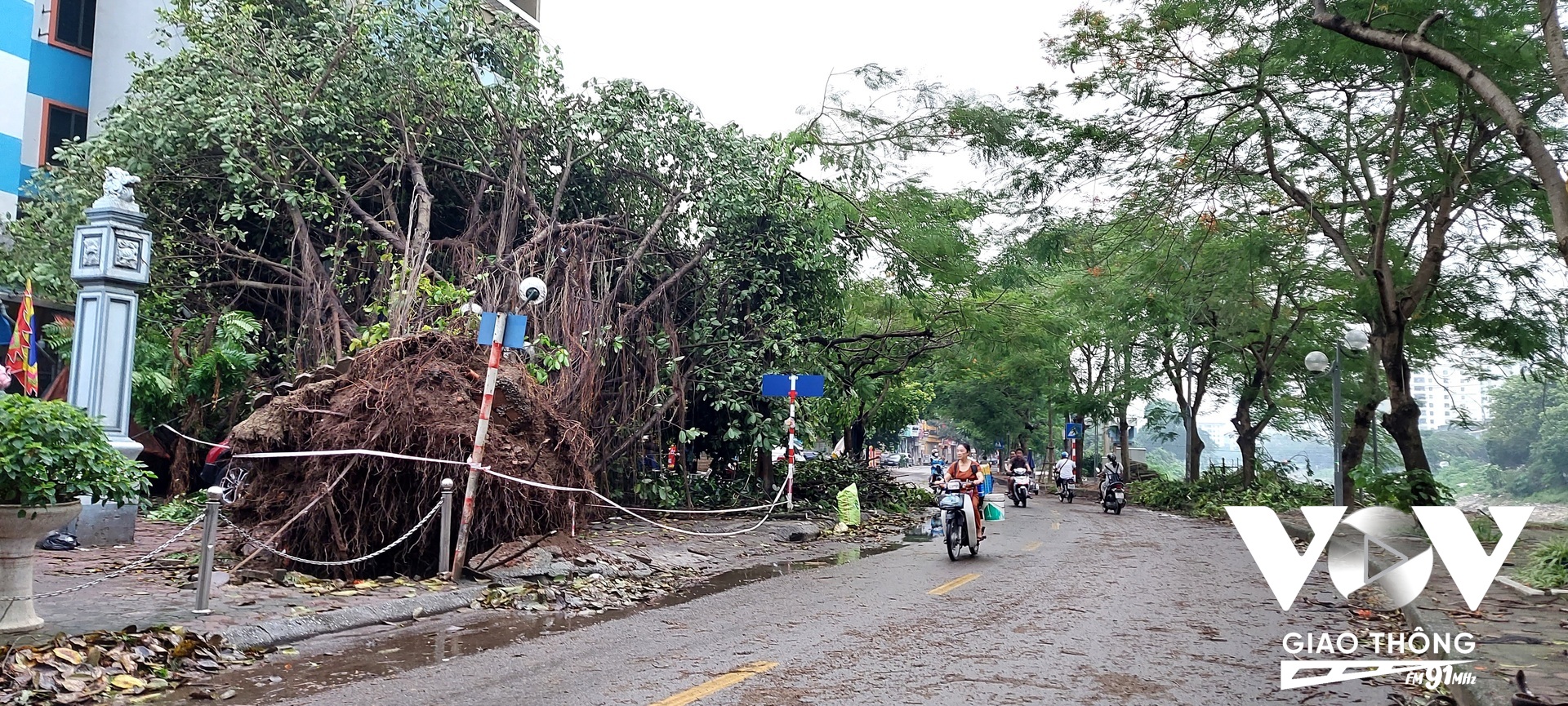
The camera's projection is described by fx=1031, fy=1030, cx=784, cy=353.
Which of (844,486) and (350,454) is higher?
(350,454)

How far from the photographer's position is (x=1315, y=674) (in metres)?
6.98

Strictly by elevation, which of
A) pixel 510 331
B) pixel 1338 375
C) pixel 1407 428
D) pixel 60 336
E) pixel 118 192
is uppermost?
pixel 118 192

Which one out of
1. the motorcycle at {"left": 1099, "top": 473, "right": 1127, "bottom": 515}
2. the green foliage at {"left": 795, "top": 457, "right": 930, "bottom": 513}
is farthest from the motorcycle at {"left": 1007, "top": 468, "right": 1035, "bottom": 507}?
the green foliage at {"left": 795, "top": 457, "right": 930, "bottom": 513}

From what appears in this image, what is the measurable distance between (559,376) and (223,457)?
4.36m

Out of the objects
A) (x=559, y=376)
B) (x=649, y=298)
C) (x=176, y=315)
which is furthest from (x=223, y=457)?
(x=649, y=298)

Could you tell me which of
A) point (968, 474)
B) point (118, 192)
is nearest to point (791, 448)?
point (968, 474)

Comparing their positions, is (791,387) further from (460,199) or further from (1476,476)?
(1476,476)

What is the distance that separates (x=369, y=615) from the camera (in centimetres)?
845

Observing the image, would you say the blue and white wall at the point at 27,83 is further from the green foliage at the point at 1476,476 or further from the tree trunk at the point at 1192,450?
the green foliage at the point at 1476,476

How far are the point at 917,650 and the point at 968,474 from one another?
7.12 meters

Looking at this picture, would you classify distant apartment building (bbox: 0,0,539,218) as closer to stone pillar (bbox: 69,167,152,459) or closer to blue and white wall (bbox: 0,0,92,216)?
blue and white wall (bbox: 0,0,92,216)

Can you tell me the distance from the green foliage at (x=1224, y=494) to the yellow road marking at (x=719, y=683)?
2322 cm

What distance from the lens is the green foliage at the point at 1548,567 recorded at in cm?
1124

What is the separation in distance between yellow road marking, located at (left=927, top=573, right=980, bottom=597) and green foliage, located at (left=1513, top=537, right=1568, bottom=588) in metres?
6.06
